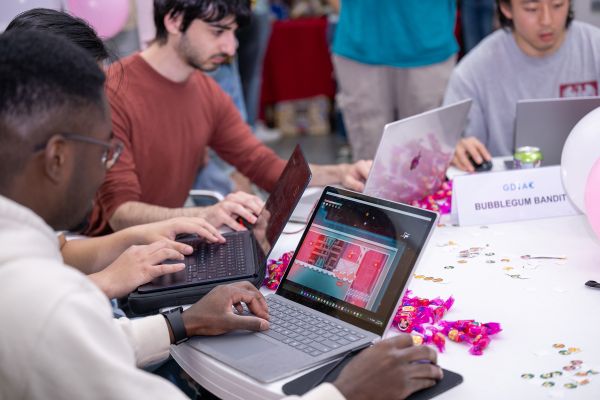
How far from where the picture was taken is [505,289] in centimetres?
147

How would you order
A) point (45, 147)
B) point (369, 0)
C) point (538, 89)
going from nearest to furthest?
point (45, 147)
point (538, 89)
point (369, 0)

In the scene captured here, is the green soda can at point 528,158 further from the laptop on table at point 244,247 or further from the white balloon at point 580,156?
the laptop on table at point 244,247


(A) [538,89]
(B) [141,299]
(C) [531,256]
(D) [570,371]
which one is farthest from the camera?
(A) [538,89]

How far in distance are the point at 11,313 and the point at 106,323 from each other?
0.11 meters

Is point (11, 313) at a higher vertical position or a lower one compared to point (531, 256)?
higher

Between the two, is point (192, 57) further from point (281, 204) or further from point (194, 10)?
point (281, 204)

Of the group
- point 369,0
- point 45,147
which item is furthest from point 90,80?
point 369,0

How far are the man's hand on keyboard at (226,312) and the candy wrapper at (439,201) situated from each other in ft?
2.37

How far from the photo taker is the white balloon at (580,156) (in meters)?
1.64

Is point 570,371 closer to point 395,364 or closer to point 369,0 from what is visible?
point 395,364

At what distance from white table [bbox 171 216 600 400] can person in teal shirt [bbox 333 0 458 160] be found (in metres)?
1.65

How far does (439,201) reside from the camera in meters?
2.05

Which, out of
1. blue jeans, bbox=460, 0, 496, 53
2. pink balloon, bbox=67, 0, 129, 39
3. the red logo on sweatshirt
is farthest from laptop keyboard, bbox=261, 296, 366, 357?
blue jeans, bbox=460, 0, 496, 53

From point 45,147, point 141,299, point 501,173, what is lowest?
point 141,299
